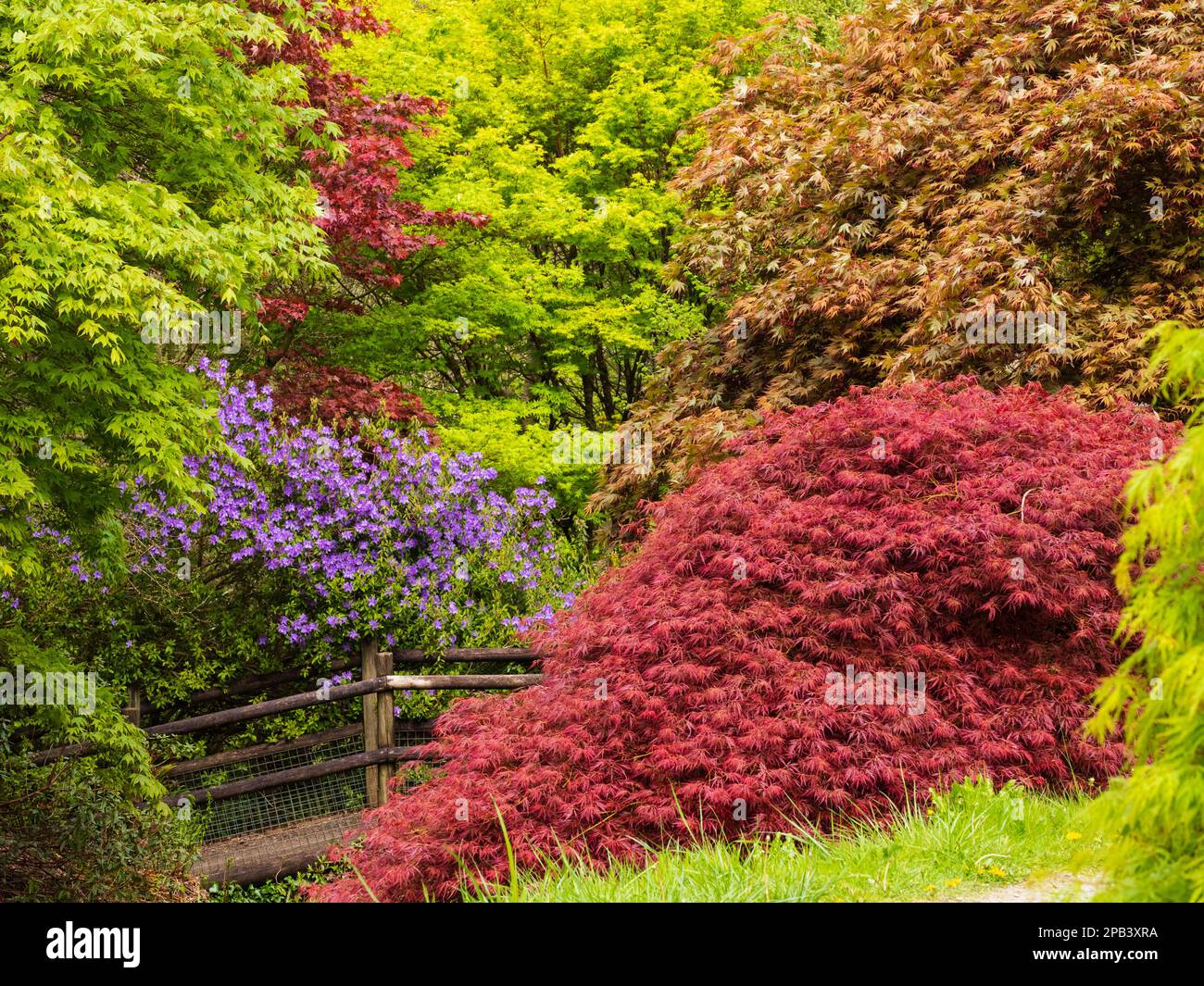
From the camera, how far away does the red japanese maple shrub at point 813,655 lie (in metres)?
5.18

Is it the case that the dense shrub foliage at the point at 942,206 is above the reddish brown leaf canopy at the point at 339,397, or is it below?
above

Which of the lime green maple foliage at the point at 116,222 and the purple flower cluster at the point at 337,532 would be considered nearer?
the lime green maple foliage at the point at 116,222

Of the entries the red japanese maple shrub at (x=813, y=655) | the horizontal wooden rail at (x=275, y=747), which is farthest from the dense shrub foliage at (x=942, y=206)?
the horizontal wooden rail at (x=275, y=747)

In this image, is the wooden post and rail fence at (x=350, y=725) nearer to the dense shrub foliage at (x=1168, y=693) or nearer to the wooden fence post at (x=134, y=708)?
the wooden fence post at (x=134, y=708)

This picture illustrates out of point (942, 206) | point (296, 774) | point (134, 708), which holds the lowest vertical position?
point (296, 774)

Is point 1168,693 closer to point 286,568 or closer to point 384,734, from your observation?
point 384,734

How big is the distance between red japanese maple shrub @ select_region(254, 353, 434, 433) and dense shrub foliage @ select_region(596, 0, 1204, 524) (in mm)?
2197

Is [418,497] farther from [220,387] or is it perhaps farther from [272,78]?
[272,78]

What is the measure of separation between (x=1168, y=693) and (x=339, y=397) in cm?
940

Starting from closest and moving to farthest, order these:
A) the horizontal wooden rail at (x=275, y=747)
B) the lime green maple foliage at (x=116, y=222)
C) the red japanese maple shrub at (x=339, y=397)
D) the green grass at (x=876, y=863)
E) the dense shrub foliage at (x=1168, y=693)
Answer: the dense shrub foliage at (x=1168, y=693) < the green grass at (x=876, y=863) < the lime green maple foliage at (x=116, y=222) < the horizontal wooden rail at (x=275, y=747) < the red japanese maple shrub at (x=339, y=397)

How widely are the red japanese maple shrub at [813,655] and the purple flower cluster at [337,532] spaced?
3304mm

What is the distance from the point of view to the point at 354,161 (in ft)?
37.2

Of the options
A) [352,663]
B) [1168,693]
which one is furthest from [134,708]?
[1168,693]
